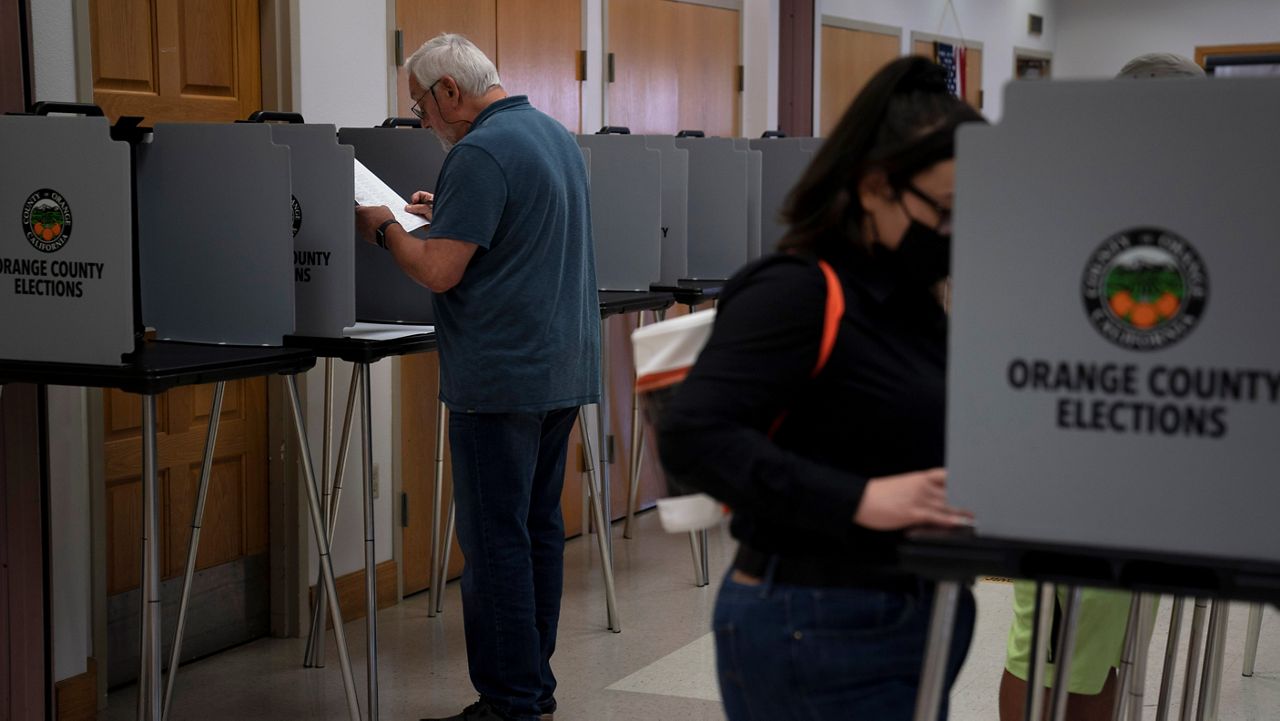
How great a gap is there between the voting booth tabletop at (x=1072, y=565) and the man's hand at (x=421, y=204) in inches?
75.7

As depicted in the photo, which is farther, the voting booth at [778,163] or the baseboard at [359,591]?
the voting booth at [778,163]

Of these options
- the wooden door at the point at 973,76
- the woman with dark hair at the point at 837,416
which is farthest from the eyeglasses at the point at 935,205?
the wooden door at the point at 973,76

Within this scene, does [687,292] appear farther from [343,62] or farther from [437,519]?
[343,62]

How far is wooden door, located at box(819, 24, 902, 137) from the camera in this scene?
6637 mm

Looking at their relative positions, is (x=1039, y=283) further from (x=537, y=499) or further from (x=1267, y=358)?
(x=537, y=499)

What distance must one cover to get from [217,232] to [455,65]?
0.55 metres

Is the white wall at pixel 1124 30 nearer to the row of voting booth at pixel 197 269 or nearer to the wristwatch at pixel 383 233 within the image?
the row of voting booth at pixel 197 269

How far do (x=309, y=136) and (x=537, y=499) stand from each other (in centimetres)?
85

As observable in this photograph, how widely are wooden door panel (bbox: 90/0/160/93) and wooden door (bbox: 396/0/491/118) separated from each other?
0.75m

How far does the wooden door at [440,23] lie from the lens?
13.1 feet

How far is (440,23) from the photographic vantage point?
413cm

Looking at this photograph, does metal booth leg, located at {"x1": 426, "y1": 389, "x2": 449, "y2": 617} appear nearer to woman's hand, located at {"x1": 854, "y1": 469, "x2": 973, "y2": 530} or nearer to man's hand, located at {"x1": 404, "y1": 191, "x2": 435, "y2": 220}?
man's hand, located at {"x1": 404, "y1": 191, "x2": 435, "y2": 220}

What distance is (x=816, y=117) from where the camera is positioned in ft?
21.3

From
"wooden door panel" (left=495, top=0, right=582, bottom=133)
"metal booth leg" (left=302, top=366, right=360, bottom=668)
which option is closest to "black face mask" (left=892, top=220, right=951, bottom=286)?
"metal booth leg" (left=302, top=366, right=360, bottom=668)
